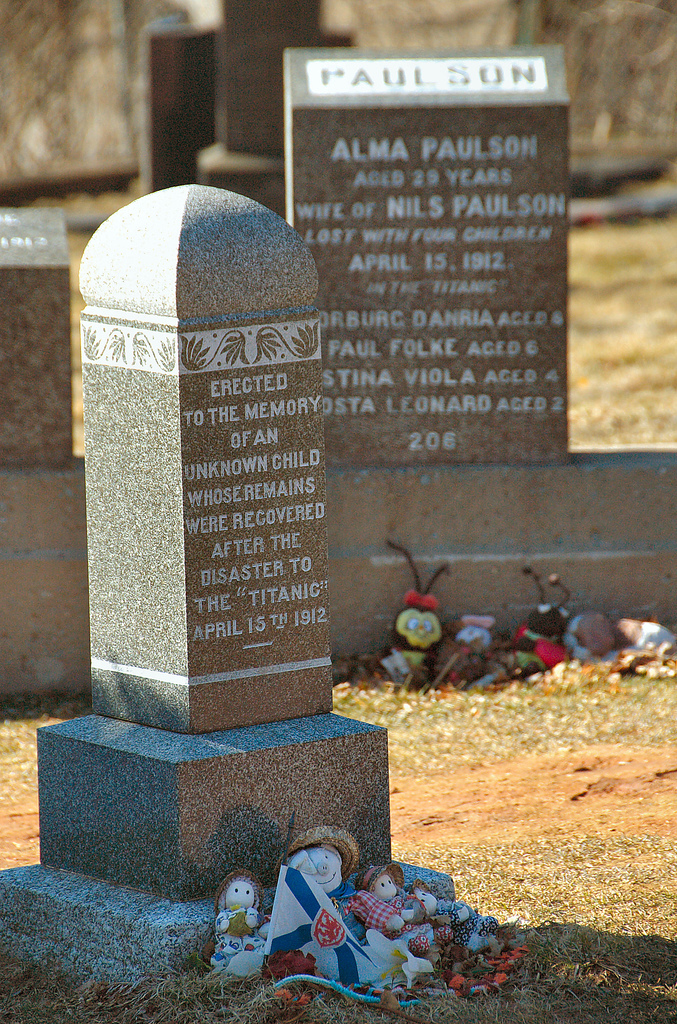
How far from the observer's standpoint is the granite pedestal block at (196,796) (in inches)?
147

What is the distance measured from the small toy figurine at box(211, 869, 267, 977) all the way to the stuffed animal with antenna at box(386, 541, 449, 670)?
2.89 metres

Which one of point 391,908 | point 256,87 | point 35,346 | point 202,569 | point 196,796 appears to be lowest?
point 391,908

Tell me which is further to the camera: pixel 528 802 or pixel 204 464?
pixel 528 802

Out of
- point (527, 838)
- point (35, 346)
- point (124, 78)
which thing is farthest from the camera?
point (124, 78)

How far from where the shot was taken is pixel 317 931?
3580 mm

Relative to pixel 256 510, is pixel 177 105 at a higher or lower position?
higher

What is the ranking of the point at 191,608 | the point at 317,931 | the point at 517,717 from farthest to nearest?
the point at 517,717, the point at 191,608, the point at 317,931

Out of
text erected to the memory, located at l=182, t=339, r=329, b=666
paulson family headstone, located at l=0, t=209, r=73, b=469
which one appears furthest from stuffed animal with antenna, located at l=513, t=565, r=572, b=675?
text erected to the memory, located at l=182, t=339, r=329, b=666

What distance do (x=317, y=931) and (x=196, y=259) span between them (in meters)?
1.79

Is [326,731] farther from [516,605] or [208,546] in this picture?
[516,605]

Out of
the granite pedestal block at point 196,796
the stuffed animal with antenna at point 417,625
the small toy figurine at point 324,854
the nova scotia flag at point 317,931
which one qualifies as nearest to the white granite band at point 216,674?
the granite pedestal block at point 196,796

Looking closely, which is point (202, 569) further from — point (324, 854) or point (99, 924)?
point (99, 924)

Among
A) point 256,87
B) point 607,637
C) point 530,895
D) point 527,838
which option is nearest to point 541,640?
point 607,637

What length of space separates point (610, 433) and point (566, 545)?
2.84m
